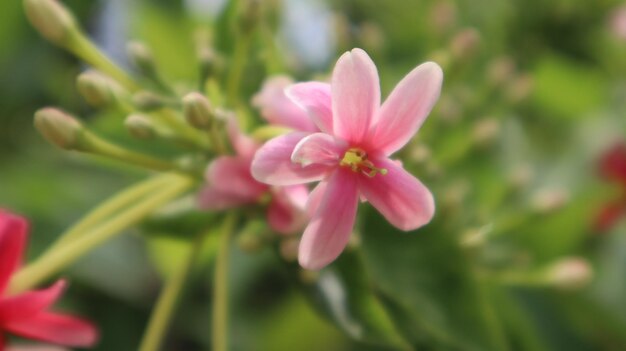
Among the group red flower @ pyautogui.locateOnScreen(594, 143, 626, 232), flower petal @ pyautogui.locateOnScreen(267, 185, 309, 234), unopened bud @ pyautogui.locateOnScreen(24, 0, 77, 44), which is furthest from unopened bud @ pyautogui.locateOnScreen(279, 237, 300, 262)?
red flower @ pyautogui.locateOnScreen(594, 143, 626, 232)

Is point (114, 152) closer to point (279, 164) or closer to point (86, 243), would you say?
point (86, 243)

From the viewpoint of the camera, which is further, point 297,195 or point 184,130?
point 184,130

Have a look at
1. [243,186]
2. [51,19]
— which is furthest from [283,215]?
[51,19]

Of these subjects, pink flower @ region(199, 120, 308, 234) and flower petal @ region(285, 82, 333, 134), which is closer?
flower petal @ region(285, 82, 333, 134)

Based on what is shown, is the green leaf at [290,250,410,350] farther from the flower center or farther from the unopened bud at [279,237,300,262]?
the flower center

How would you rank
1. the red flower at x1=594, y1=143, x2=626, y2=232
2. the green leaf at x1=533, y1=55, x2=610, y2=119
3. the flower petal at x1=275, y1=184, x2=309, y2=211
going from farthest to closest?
the green leaf at x1=533, y1=55, x2=610, y2=119, the red flower at x1=594, y1=143, x2=626, y2=232, the flower petal at x1=275, y1=184, x2=309, y2=211

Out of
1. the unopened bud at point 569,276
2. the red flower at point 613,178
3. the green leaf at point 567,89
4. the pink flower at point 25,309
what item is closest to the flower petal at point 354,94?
the pink flower at point 25,309

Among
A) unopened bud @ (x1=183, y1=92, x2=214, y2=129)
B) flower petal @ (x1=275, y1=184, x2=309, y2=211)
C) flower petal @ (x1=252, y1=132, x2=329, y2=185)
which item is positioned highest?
unopened bud @ (x1=183, y1=92, x2=214, y2=129)

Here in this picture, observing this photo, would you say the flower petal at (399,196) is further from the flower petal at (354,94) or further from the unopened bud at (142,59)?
the unopened bud at (142,59)
